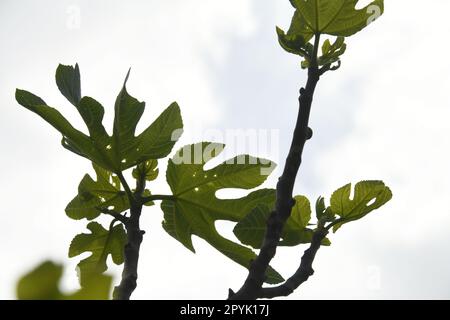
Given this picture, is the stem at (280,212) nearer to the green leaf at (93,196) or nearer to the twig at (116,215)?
the twig at (116,215)

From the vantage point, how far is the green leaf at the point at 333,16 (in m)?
1.42

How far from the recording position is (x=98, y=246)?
1.93 meters

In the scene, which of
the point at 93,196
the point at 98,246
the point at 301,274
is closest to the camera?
the point at 301,274

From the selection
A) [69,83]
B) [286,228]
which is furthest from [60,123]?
[286,228]

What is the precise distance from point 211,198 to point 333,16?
0.69 meters

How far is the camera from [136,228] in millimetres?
1501

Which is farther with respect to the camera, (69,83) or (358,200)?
(69,83)

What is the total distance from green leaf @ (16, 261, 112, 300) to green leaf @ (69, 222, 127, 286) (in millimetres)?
1406

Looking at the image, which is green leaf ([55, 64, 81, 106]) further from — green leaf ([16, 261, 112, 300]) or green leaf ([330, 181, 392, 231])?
green leaf ([16, 261, 112, 300])

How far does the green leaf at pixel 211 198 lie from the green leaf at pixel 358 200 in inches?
13.1

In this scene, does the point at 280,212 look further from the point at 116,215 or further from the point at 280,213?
the point at 116,215

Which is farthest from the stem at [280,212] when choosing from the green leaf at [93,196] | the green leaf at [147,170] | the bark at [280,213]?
the green leaf at [93,196]

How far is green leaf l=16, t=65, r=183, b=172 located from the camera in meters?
1.67
